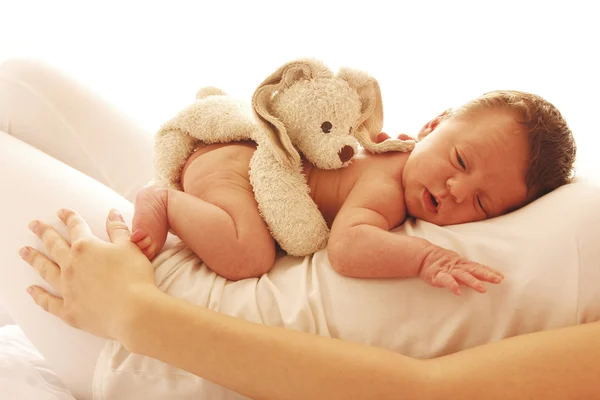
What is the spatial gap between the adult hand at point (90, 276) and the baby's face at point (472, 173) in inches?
21.6

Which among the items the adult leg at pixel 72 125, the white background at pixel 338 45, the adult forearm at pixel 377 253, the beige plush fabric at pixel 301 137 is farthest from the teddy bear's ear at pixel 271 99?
the white background at pixel 338 45

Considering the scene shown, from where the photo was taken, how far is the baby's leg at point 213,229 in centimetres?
108

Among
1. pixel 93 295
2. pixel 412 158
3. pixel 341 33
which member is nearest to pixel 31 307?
pixel 93 295

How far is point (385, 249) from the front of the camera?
3.21ft

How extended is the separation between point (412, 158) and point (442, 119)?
0.47 ft

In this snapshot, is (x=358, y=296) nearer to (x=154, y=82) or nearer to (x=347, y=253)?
(x=347, y=253)

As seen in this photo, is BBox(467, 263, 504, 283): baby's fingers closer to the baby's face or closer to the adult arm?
the adult arm

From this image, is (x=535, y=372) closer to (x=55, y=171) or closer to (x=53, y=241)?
(x=53, y=241)

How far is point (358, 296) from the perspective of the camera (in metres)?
0.97

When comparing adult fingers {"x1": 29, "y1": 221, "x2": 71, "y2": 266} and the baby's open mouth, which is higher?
the baby's open mouth

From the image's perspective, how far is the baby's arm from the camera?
90 centimetres

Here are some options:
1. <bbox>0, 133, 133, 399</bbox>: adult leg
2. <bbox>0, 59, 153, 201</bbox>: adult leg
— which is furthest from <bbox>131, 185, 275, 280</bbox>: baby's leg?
<bbox>0, 59, 153, 201</bbox>: adult leg

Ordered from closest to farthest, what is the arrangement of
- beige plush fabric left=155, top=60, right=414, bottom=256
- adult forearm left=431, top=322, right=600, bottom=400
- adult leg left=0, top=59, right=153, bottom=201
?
adult forearm left=431, top=322, right=600, bottom=400, beige plush fabric left=155, top=60, right=414, bottom=256, adult leg left=0, top=59, right=153, bottom=201

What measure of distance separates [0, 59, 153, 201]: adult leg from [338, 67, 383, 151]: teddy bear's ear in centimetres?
66
